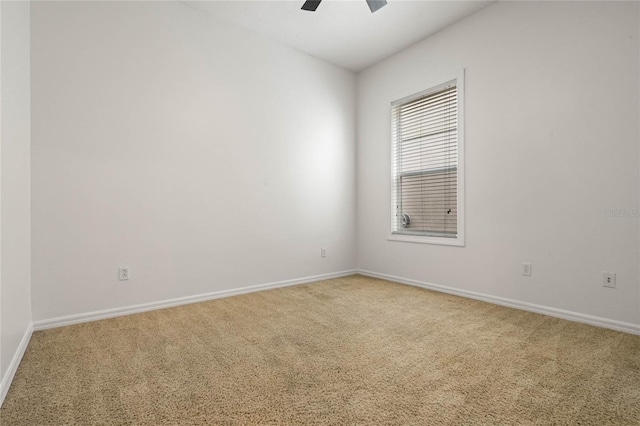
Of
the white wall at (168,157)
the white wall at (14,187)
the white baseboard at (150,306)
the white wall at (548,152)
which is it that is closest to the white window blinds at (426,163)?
the white wall at (548,152)

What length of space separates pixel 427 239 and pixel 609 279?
1.59 metres

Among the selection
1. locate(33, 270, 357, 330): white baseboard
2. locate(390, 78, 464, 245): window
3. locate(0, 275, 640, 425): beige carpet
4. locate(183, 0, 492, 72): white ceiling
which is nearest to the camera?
locate(0, 275, 640, 425): beige carpet

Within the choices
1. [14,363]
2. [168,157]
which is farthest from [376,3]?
[14,363]

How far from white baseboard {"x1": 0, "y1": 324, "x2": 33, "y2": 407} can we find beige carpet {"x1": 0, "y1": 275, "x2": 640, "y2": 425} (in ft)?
0.12

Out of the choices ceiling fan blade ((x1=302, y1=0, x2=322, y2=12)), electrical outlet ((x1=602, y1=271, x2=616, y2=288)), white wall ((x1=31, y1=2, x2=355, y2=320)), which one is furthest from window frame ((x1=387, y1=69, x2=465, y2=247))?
ceiling fan blade ((x1=302, y1=0, x2=322, y2=12))

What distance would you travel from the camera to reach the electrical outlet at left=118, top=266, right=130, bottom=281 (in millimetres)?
2762

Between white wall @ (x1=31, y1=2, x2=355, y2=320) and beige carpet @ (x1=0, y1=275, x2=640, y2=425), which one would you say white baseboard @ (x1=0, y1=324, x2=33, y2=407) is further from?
white wall @ (x1=31, y1=2, x2=355, y2=320)

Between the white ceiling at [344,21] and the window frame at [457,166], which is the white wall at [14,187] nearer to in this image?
the white ceiling at [344,21]

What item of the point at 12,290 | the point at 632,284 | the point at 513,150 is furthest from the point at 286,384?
the point at 513,150

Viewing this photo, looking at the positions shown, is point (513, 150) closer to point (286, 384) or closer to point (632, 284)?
point (632, 284)

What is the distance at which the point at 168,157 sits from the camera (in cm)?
302

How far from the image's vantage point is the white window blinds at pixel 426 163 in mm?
3543

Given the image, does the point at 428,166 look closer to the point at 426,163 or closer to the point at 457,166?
the point at 426,163

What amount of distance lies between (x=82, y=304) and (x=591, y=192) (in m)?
4.09
